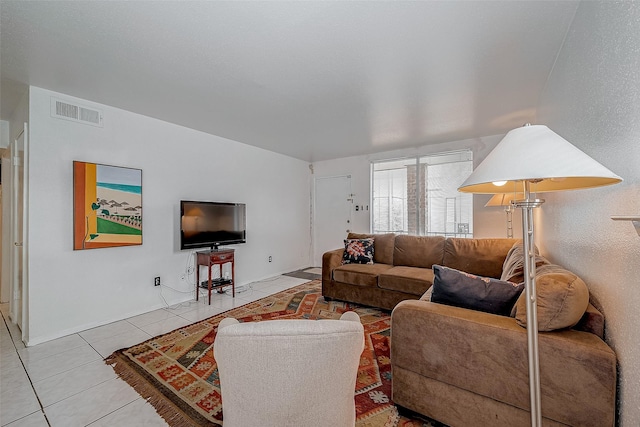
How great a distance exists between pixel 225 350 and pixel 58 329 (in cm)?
274

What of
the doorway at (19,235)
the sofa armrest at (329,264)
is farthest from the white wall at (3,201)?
the sofa armrest at (329,264)

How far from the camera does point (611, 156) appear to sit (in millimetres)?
1117

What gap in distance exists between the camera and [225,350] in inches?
34.3

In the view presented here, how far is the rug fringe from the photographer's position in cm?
149

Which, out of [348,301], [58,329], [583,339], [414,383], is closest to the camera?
[583,339]

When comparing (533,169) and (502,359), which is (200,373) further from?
(533,169)

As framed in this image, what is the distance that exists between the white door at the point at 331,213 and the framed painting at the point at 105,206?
341 centimetres

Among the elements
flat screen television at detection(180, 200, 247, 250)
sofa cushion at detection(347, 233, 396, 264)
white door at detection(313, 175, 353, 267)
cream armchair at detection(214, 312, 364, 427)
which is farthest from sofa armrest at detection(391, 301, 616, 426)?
white door at detection(313, 175, 353, 267)

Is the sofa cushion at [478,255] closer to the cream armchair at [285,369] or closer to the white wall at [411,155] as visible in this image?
the white wall at [411,155]

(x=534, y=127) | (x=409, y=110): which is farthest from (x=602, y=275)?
(x=409, y=110)

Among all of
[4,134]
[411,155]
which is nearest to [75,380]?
[4,134]

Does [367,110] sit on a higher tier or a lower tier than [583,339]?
higher

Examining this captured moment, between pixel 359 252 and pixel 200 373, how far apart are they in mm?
2305

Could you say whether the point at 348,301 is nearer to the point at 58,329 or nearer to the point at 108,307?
the point at 108,307
